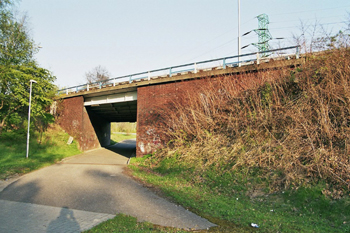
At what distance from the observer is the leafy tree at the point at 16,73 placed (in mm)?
18609

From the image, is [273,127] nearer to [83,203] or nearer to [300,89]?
[300,89]

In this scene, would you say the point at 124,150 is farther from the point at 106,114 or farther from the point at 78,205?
the point at 78,205

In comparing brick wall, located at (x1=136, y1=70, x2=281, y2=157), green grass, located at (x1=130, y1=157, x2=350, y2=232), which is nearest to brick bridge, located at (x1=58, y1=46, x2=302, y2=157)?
brick wall, located at (x1=136, y1=70, x2=281, y2=157)

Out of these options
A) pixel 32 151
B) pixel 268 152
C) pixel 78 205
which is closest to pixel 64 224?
pixel 78 205

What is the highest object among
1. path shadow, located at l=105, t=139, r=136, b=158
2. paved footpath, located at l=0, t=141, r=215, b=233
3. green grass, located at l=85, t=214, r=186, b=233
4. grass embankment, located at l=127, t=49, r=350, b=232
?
grass embankment, located at l=127, t=49, r=350, b=232

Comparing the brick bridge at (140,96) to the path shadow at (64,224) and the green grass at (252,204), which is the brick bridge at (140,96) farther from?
the path shadow at (64,224)

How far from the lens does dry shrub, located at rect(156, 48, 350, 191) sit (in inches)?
292

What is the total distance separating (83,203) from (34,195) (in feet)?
8.30

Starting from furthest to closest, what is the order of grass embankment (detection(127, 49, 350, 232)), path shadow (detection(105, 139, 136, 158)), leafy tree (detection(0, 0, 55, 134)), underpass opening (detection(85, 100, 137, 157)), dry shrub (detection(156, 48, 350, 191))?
underpass opening (detection(85, 100, 137, 157)), path shadow (detection(105, 139, 136, 158)), leafy tree (detection(0, 0, 55, 134)), dry shrub (detection(156, 48, 350, 191)), grass embankment (detection(127, 49, 350, 232))

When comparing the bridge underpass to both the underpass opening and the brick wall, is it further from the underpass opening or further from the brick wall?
the brick wall

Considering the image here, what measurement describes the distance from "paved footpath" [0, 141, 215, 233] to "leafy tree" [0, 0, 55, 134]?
10.8m

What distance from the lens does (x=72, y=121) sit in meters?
24.1

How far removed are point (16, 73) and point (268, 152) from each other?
63.0 feet

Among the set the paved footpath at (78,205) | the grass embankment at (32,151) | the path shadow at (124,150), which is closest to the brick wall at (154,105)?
the path shadow at (124,150)
